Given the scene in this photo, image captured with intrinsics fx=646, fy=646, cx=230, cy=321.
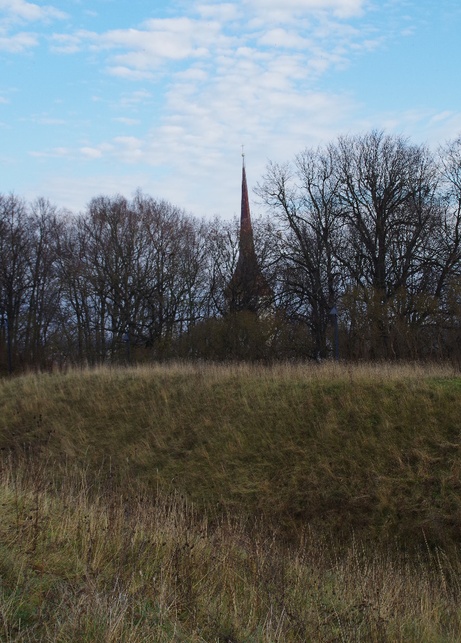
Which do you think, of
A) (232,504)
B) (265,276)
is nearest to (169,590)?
(232,504)

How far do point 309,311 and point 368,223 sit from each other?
6.03 metres

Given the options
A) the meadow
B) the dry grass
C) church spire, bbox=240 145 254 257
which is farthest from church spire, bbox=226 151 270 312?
the dry grass

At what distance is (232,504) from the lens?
38.9ft

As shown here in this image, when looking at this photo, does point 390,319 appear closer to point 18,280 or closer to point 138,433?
point 138,433

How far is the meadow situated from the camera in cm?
445

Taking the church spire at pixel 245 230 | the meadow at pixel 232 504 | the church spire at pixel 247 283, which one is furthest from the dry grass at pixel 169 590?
the church spire at pixel 245 230

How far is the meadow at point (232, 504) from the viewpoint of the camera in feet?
14.6

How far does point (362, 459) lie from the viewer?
12148 millimetres

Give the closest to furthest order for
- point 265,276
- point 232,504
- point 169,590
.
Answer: point 169,590 < point 232,504 < point 265,276

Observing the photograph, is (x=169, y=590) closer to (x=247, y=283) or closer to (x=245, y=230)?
(x=247, y=283)

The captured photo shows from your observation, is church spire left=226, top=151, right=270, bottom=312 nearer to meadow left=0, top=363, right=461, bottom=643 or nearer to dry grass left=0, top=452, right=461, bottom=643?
meadow left=0, top=363, right=461, bottom=643

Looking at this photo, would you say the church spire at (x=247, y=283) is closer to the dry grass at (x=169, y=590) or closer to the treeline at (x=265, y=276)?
the treeline at (x=265, y=276)

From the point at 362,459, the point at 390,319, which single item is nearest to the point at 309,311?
the point at 390,319

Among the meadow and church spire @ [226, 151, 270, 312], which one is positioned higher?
church spire @ [226, 151, 270, 312]
